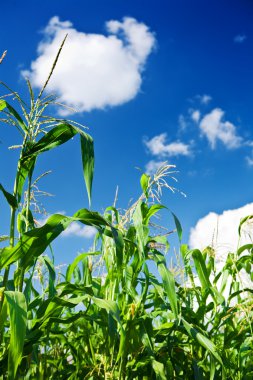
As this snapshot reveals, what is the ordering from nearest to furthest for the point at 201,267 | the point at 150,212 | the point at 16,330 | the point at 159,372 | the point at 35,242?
the point at 16,330
the point at 35,242
the point at 159,372
the point at 150,212
the point at 201,267

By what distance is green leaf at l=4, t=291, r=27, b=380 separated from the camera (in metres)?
1.48

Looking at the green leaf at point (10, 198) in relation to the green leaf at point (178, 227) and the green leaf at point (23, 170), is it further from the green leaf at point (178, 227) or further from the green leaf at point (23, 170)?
the green leaf at point (178, 227)

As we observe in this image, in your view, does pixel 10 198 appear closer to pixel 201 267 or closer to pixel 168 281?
pixel 168 281

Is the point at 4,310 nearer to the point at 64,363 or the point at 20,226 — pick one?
the point at 20,226

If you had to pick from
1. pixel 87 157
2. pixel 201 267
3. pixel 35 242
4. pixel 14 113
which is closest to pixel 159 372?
pixel 201 267

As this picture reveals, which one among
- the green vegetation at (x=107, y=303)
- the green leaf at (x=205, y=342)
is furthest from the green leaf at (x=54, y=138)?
the green leaf at (x=205, y=342)

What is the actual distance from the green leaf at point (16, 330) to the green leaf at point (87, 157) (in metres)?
0.51

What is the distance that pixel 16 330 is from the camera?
1480mm

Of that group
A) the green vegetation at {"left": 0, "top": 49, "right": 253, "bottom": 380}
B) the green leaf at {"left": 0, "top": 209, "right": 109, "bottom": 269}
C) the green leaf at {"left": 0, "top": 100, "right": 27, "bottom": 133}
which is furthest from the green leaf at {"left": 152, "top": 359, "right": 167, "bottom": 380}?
the green leaf at {"left": 0, "top": 100, "right": 27, "bottom": 133}

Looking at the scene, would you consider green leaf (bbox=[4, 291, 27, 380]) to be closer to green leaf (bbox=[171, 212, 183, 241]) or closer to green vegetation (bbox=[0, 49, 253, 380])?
green vegetation (bbox=[0, 49, 253, 380])

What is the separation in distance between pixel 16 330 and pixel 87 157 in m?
0.70

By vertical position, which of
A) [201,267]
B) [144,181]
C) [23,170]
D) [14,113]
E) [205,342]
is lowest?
[205,342]

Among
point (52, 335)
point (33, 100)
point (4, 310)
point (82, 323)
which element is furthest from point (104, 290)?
point (33, 100)

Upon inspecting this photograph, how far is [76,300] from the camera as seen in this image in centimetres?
198
